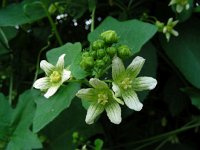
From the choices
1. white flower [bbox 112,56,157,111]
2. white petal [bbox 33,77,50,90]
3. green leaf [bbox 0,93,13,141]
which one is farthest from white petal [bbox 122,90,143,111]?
green leaf [bbox 0,93,13,141]

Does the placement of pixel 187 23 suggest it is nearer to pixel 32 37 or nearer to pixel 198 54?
pixel 198 54

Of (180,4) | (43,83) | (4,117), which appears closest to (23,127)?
(4,117)

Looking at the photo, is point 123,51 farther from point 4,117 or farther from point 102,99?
point 4,117

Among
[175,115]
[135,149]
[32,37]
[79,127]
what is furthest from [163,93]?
[32,37]

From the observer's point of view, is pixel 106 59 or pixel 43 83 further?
pixel 43 83

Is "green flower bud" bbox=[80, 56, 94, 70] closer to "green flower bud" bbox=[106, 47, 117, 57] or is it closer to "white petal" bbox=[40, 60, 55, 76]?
"green flower bud" bbox=[106, 47, 117, 57]
